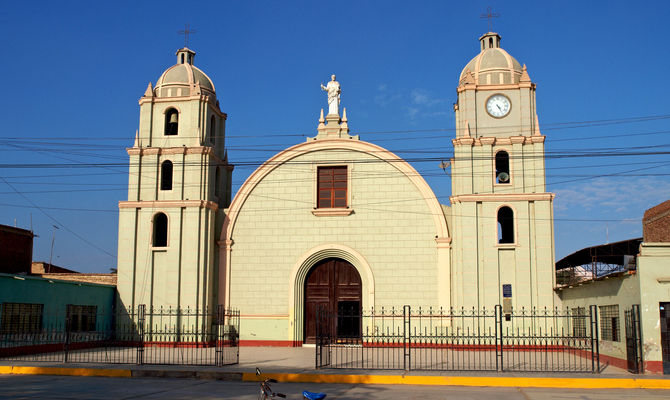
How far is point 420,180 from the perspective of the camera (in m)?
31.2

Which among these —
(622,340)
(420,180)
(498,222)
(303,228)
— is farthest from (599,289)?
(303,228)

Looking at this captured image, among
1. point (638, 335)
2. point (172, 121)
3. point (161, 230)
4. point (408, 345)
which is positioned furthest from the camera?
point (172, 121)

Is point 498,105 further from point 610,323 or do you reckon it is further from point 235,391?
point 235,391

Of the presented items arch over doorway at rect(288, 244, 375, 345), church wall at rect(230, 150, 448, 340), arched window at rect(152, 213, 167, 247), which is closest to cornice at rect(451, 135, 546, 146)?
church wall at rect(230, 150, 448, 340)

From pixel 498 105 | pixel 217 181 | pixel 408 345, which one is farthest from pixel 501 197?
pixel 217 181

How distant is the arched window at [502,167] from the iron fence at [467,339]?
5882mm

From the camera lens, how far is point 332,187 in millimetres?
32031

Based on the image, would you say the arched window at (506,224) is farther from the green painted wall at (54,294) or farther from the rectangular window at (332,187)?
the green painted wall at (54,294)

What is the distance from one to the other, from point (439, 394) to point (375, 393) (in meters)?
1.57

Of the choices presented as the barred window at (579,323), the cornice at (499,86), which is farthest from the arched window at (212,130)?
the barred window at (579,323)

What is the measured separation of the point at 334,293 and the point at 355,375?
12.7 metres

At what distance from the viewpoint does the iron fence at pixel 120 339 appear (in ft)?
76.8

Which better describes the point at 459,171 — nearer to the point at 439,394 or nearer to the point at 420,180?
the point at 420,180

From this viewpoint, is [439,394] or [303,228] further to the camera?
[303,228]
